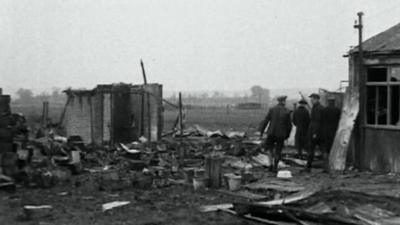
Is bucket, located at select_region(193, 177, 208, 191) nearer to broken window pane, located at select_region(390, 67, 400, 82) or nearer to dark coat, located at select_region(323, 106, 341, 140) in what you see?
dark coat, located at select_region(323, 106, 341, 140)

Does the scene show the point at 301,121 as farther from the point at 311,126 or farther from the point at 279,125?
the point at 279,125

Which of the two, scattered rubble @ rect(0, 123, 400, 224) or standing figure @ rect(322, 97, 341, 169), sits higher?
standing figure @ rect(322, 97, 341, 169)

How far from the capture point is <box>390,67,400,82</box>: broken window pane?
1705 cm

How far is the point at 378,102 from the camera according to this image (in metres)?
17.8

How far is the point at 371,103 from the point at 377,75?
0.83 meters

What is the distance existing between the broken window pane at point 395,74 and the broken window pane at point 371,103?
0.80 m

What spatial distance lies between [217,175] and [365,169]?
17.4 feet

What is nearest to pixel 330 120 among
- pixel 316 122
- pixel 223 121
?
pixel 316 122

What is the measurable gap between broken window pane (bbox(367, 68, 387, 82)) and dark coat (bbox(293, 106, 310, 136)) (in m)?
2.44

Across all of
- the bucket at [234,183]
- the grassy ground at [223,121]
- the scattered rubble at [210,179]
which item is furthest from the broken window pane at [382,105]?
the grassy ground at [223,121]

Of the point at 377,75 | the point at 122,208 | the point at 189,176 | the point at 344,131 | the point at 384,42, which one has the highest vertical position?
the point at 384,42

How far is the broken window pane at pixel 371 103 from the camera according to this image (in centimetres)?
1798

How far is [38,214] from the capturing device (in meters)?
12.0

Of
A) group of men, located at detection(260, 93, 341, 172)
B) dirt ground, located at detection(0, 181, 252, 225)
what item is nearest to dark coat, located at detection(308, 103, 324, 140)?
group of men, located at detection(260, 93, 341, 172)
